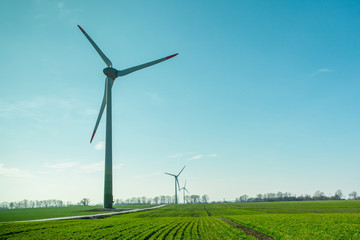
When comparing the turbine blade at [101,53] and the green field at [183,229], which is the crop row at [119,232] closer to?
the green field at [183,229]

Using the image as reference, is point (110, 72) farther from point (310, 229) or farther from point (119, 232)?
point (310, 229)

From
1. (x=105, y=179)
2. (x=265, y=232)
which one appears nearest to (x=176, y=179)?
(x=105, y=179)

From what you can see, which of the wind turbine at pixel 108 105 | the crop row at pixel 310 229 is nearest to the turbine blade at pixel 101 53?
the wind turbine at pixel 108 105

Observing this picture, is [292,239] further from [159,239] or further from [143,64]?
[143,64]

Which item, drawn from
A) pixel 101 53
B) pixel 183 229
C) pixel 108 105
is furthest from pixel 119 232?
pixel 101 53

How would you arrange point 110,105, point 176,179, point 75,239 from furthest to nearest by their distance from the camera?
point 176,179
point 110,105
point 75,239

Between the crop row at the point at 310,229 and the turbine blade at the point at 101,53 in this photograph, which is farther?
the turbine blade at the point at 101,53

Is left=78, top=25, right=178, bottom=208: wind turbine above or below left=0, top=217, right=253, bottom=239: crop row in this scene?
above

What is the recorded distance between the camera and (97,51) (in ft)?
238

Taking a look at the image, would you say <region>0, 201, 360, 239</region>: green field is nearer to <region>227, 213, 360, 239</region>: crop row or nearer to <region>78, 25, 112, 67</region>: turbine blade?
<region>227, 213, 360, 239</region>: crop row

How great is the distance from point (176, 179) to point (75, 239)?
145391 millimetres

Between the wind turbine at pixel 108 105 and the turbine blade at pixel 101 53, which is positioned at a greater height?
the turbine blade at pixel 101 53

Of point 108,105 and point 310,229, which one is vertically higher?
point 108,105

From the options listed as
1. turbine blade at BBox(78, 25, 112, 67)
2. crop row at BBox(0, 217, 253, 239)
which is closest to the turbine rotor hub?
turbine blade at BBox(78, 25, 112, 67)
